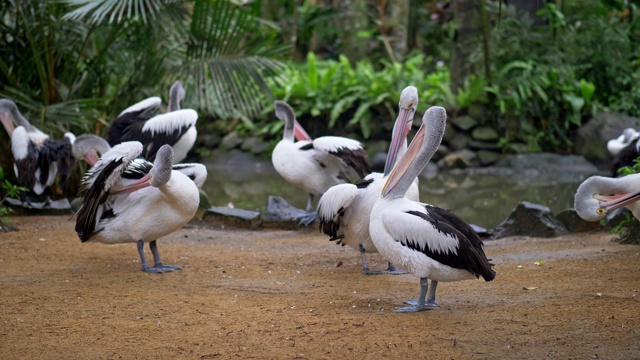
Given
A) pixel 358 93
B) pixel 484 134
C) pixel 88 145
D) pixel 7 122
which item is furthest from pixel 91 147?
pixel 484 134

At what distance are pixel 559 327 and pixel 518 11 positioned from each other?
14891 mm

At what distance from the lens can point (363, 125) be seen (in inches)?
646

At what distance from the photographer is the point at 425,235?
505 centimetres

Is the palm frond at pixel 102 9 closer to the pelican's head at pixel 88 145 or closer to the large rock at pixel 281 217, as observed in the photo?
the pelican's head at pixel 88 145

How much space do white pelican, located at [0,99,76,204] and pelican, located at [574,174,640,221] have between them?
5997 mm

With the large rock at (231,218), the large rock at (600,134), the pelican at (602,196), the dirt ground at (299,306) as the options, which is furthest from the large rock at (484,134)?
the pelican at (602,196)

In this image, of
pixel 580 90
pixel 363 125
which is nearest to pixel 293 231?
pixel 363 125

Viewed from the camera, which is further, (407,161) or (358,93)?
(358,93)

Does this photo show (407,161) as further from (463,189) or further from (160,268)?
(463,189)

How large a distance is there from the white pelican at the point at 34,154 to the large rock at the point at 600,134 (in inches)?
421

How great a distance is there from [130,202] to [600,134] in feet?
38.7

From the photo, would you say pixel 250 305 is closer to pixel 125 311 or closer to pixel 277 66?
pixel 125 311

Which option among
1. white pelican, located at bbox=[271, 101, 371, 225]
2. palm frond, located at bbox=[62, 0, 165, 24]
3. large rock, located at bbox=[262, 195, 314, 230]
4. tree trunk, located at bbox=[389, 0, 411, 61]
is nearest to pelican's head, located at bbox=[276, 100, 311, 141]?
white pelican, located at bbox=[271, 101, 371, 225]

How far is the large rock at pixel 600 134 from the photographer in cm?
1556
